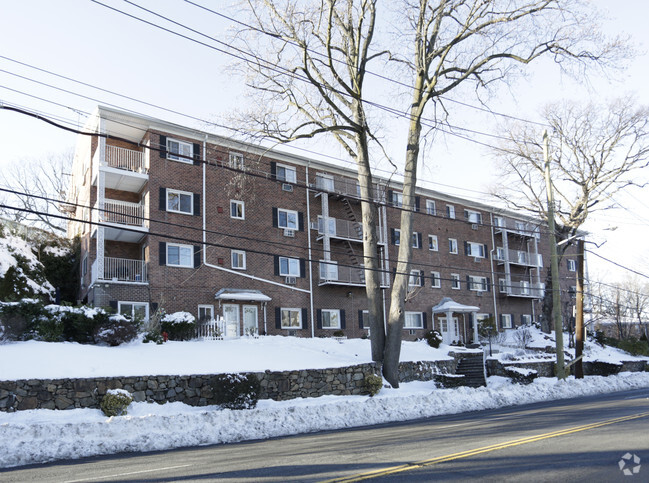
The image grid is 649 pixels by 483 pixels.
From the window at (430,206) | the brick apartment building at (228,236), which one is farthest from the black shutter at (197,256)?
the window at (430,206)

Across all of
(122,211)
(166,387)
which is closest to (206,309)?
(122,211)

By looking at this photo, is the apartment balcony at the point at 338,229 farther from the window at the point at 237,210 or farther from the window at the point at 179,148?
the window at the point at 179,148

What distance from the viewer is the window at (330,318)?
31.3 meters

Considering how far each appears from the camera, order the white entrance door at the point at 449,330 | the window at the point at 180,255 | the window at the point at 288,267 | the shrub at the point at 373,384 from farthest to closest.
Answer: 1. the white entrance door at the point at 449,330
2. the window at the point at 288,267
3. the window at the point at 180,255
4. the shrub at the point at 373,384

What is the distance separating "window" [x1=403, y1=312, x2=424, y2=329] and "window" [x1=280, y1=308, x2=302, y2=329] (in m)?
8.91

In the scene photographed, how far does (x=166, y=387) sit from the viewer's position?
15.5 metres

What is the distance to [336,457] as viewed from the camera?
888 centimetres

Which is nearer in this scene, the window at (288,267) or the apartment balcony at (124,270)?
the apartment balcony at (124,270)

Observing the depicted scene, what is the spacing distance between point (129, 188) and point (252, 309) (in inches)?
343

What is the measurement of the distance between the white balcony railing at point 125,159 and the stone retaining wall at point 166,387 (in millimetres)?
13673

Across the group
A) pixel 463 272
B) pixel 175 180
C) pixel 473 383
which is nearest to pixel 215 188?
pixel 175 180

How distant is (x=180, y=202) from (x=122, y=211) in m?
2.73

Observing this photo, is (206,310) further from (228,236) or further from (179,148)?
(179,148)

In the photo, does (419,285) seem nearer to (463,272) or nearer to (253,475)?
(463,272)
